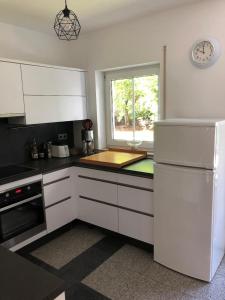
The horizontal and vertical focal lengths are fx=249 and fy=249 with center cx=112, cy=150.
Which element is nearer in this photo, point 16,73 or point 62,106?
point 16,73

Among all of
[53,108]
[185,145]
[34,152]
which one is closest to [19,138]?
[34,152]

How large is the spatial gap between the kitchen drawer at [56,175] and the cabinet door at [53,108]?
1.91 ft

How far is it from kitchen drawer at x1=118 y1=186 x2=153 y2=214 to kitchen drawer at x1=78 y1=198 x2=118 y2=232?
6.5 inches

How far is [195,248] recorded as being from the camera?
6.66 feet

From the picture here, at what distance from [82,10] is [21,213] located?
203 centimetres

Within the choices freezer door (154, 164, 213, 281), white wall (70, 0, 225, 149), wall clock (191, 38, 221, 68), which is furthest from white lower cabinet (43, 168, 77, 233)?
wall clock (191, 38, 221, 68)

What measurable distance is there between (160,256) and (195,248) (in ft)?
1.22

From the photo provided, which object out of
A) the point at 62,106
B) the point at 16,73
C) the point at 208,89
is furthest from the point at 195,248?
the point at 16,73

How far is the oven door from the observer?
222 cm

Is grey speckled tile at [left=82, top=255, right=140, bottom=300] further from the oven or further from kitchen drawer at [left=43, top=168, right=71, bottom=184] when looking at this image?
kitchen drawer at [left=43, top=168, right=71, bottom=184]

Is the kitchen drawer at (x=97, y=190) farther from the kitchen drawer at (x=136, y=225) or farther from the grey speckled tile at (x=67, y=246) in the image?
Answer: the grey speckled tile at (x=67, y=246)

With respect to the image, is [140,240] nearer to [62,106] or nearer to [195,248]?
[195,248]

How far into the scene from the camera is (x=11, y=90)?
7.89ft

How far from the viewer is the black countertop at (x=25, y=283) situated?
2.59 feet
